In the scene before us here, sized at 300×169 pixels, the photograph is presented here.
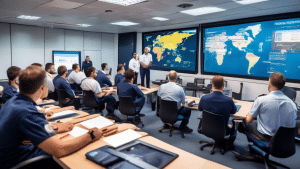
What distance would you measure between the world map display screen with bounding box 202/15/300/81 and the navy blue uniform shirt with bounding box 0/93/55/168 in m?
5.84

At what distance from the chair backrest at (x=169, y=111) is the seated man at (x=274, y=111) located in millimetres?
1250

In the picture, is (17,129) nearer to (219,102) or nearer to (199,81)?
(219,102)

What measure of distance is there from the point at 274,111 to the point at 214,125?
0.77m

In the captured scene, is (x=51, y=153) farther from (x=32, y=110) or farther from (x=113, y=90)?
(x=113, y=90)

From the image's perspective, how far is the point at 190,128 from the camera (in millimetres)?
4316

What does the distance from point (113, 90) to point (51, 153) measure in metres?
3.40

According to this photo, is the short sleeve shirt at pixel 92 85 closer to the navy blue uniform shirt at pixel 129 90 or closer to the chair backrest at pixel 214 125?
the navy blue uniform shirt at pixel 129 90

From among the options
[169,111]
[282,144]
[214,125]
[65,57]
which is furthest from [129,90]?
[65,57]

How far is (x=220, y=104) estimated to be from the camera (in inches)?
109

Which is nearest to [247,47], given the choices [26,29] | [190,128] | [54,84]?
[190,128]

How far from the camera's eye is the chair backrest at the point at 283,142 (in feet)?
7.27

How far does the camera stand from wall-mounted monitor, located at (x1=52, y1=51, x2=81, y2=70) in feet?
29.5

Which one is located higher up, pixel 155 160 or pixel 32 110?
pixel 32 110

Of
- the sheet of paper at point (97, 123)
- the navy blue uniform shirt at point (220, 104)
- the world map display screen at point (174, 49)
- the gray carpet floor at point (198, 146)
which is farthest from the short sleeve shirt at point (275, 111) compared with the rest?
the world map display screen at point (174, 49)
